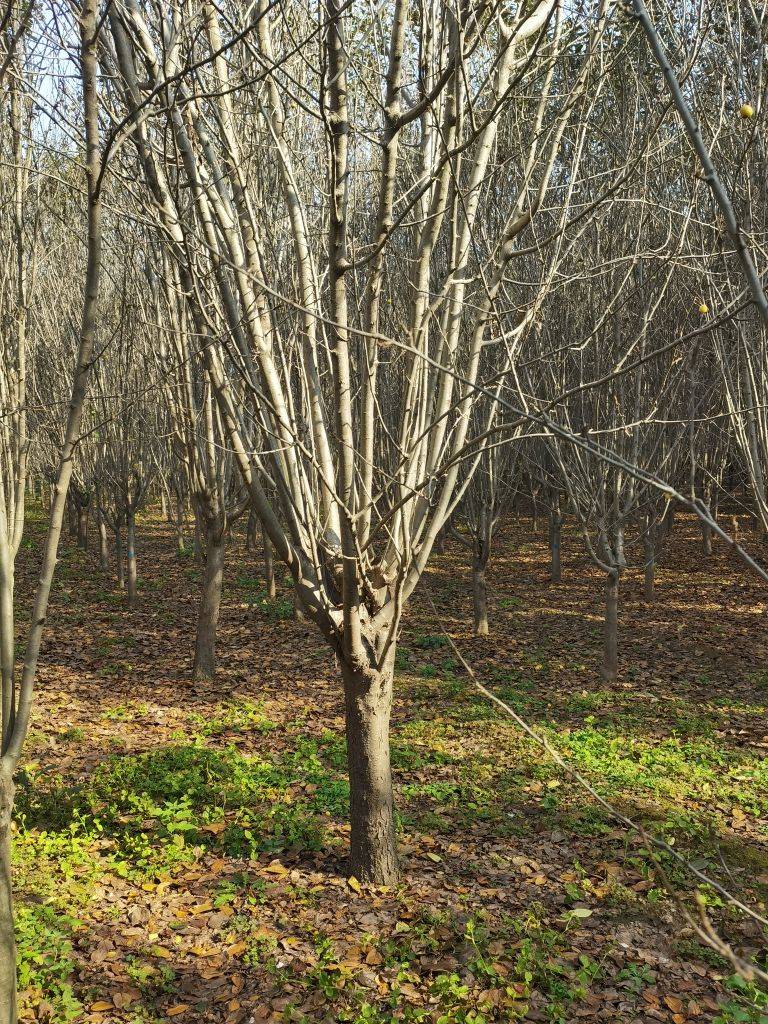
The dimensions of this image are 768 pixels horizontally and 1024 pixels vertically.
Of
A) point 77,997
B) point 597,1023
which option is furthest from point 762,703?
point 77,997

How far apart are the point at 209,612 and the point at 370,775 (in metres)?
4.57

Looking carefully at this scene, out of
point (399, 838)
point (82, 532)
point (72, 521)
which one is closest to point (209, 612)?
point (399, 838)

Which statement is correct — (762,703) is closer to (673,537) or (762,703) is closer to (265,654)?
(265,654)

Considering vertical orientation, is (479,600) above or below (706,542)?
below

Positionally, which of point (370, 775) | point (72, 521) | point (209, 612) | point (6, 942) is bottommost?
point (370, 775)

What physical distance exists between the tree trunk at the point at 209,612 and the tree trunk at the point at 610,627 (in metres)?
4.25

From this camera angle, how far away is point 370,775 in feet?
13.4

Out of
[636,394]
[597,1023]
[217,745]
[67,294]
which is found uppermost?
[67,294]

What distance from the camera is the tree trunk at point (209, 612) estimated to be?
8.19m

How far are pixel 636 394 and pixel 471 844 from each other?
4.80 m

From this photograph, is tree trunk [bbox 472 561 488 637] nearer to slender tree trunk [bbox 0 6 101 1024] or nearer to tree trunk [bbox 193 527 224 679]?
tree trunk [bbox 193 527 224 679]

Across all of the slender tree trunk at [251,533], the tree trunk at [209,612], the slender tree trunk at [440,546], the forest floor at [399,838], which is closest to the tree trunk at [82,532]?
the slender tree trunk at [251,533]

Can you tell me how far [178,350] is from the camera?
787 cm

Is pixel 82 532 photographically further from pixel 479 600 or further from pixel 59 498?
pixel 59 498
